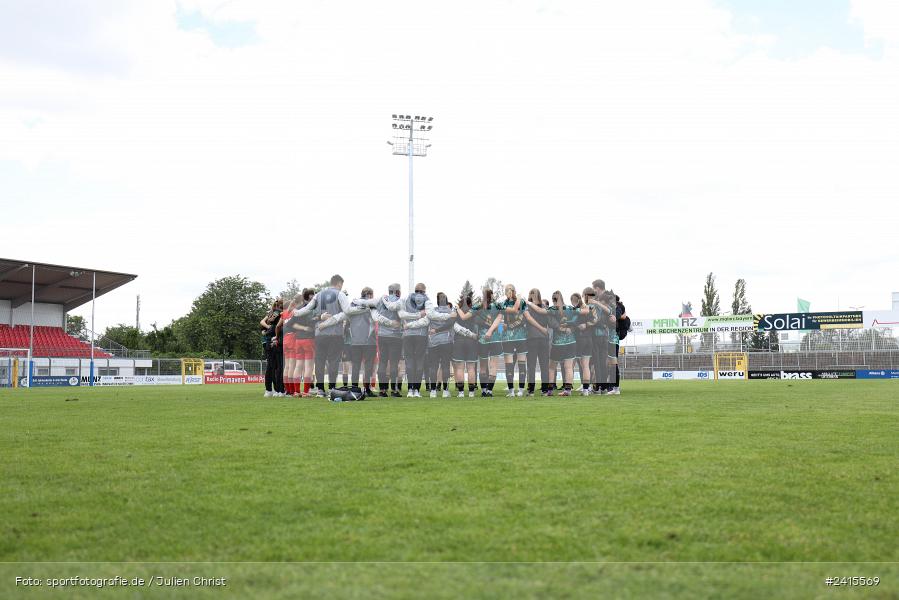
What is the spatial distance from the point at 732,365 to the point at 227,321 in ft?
153

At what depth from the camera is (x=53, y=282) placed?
149 feet

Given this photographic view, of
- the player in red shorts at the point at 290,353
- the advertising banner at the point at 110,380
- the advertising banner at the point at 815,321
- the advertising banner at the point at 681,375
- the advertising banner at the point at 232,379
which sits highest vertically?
the advertising banner at the point at 815,321

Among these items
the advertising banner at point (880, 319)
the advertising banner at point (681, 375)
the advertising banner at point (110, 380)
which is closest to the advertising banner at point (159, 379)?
the advertising banner at point (110, 380)

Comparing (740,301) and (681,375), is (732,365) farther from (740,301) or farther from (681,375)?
(740,301)

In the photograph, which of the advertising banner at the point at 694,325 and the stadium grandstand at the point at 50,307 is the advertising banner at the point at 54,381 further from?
the advertising banner at the point at 694,325

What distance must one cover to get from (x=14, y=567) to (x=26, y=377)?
1381 inches

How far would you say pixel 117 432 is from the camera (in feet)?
24.8

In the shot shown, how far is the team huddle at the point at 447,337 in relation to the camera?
13664 mm

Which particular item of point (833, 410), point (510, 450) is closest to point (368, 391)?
point (833, 410)

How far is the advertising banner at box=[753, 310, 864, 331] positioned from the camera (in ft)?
181

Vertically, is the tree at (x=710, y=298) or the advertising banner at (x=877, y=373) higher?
the tree at (x=710, y=298)

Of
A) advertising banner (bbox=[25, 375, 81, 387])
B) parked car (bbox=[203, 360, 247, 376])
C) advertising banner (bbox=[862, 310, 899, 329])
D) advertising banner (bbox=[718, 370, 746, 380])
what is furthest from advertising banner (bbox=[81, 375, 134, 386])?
advertising banner (bbox=[862, 310, 899, 329])

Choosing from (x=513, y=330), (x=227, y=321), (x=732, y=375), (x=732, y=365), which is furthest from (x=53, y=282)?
(x=732, y=365)

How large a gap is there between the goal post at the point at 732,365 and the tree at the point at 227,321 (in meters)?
42.2
